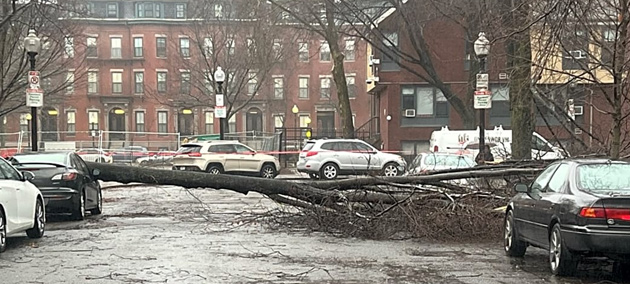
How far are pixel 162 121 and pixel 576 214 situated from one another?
2272 inches

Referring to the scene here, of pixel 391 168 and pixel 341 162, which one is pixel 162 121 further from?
pixel 391 168

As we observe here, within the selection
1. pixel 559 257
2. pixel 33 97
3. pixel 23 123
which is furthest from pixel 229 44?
pixel 559 257

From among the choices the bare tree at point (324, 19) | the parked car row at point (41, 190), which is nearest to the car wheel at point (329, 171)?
the bare tree at point (324, 19)

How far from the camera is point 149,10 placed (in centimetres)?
6544

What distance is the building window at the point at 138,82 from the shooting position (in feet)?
211

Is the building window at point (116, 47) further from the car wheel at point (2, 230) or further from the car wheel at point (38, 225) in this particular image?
the car wheel at point (2, 230)

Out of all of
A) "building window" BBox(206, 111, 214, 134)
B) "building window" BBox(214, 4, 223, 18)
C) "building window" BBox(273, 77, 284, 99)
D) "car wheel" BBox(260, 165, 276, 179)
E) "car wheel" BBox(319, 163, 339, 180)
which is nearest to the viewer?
"car wheel" BBox(319, 163, 339, 180)

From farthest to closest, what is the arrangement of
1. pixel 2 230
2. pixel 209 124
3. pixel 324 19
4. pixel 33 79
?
1. pixel 209 124
2. pixel 324 19
3. pixel 33 79
4. pixel 2 230

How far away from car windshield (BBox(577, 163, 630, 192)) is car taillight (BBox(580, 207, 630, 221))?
572 mm

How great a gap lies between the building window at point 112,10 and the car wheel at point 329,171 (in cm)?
3924

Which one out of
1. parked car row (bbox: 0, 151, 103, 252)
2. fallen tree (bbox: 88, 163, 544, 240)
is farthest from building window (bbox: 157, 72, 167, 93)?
fallen tree (bbox: 88, 163, 544, 240)

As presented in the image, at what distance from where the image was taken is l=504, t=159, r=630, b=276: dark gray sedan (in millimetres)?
8992

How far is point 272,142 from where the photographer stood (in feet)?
140

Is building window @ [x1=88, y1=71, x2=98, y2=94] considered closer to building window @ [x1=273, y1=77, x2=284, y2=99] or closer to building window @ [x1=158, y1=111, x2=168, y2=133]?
building window @ [x1=158, y1=111, x2=168, y2=133]
